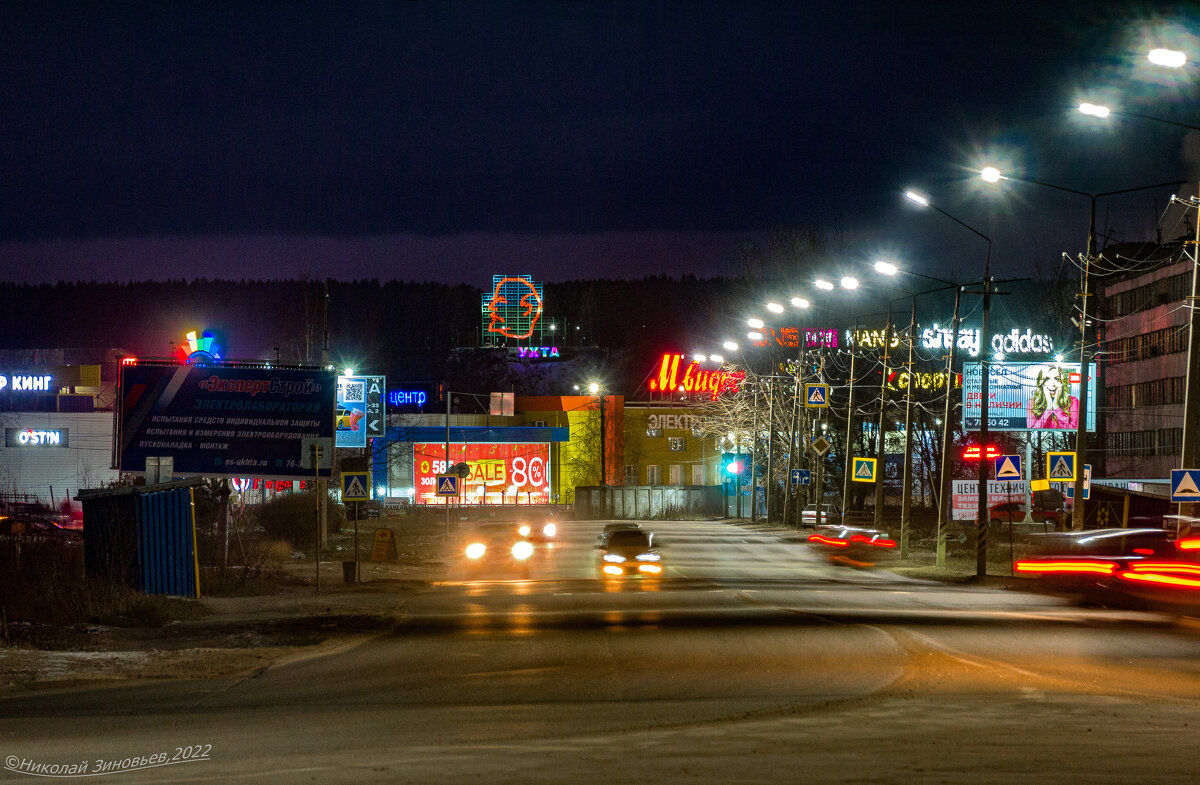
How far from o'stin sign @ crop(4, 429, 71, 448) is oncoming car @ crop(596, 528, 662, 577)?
196ft

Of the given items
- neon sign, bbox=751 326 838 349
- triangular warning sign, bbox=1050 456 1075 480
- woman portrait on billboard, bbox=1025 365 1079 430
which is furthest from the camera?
neon sign, bbox=751 326 838 349

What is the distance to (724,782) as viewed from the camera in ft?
26.1

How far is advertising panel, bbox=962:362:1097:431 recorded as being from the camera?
4691 centimetres

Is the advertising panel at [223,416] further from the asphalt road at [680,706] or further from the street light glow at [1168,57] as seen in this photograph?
the street light glow at [1168,57]

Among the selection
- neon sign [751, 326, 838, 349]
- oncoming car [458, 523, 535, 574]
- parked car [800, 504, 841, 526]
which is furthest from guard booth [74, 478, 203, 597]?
neon sign [751, 326, 838, 349]

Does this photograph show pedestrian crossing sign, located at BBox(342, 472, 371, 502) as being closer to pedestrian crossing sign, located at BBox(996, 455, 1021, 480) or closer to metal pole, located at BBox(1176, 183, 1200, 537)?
pedestrian crossing sign, located at BBox(996, 455, 1021, 480)

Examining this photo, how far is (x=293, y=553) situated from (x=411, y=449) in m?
49.8

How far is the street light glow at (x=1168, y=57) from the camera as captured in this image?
17.6m

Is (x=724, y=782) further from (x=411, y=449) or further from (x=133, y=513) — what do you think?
(x=411, y=449)

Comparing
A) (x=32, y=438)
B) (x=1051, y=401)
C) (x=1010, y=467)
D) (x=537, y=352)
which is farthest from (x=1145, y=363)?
(x=537, y=352)

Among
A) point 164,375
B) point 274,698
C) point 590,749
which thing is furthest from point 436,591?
point 590,749

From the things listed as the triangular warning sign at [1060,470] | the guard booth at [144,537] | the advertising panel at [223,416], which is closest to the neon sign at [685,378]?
the triangular warning sign at [1060,470]

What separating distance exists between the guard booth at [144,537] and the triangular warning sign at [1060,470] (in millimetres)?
23654

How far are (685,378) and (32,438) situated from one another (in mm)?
48462
